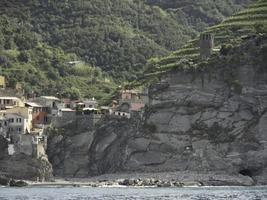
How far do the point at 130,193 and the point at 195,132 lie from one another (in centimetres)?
3342

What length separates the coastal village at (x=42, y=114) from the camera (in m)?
166

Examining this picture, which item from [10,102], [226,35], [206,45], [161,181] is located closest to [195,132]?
[161,181]

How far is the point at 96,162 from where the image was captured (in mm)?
170000

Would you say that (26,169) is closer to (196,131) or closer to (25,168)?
(25,168)

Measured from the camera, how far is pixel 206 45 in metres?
179

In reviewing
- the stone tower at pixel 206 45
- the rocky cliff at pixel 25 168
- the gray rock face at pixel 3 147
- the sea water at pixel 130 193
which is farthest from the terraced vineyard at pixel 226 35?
the sea water at pixel 130 193

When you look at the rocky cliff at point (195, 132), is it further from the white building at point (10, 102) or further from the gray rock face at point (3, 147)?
the white building at point (10, 102)

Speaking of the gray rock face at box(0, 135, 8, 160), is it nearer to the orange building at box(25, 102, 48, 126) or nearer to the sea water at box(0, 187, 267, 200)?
the orange building at box(25, 102, 48, 126)

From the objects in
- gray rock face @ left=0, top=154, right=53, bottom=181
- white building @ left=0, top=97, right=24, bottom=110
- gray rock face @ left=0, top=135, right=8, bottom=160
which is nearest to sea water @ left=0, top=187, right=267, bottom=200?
gray rock face @ left=0, top=154, right=53, bottom=181

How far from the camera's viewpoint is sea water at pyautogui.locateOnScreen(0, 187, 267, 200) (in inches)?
4796

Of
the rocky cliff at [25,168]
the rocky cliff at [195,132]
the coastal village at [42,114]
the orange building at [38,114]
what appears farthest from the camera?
the orange building at [38,114]

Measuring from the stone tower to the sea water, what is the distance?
3582 cm

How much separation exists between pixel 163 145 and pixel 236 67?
1695 centimetres

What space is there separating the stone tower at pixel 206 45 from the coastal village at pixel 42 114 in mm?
12975
